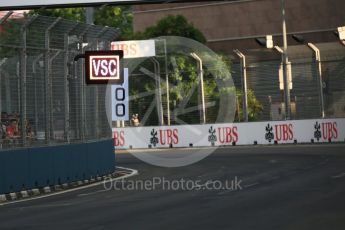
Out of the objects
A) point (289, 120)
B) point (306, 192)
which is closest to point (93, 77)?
point (306, 192)

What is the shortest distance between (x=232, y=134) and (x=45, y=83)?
20195 mm

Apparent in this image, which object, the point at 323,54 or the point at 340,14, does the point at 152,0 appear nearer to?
the point at 323,54

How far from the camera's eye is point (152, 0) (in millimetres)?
18078

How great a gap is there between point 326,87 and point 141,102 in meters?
10.3

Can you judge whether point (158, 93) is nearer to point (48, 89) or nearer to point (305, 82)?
point (305, 82)

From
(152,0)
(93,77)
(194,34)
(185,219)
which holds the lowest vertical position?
(185,219)

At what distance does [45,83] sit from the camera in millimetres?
22797

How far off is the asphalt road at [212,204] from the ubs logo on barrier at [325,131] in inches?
497

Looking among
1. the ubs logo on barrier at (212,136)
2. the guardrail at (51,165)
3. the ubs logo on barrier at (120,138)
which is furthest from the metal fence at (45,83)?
the ubs logo on barrier at (120,138)

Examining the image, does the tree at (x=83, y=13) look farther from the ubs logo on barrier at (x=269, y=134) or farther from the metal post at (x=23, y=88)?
the metal post at (x=23, y=88)

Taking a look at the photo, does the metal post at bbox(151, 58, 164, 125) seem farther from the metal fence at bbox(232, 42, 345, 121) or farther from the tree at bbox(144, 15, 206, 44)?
the tree at bbox(144, 15, 206, 44)

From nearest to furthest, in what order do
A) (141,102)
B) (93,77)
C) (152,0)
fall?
(152,0) < (93,77) < (141,102)

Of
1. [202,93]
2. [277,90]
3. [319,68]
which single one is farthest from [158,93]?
[319,68]

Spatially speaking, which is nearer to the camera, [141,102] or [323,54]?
[323,54]
